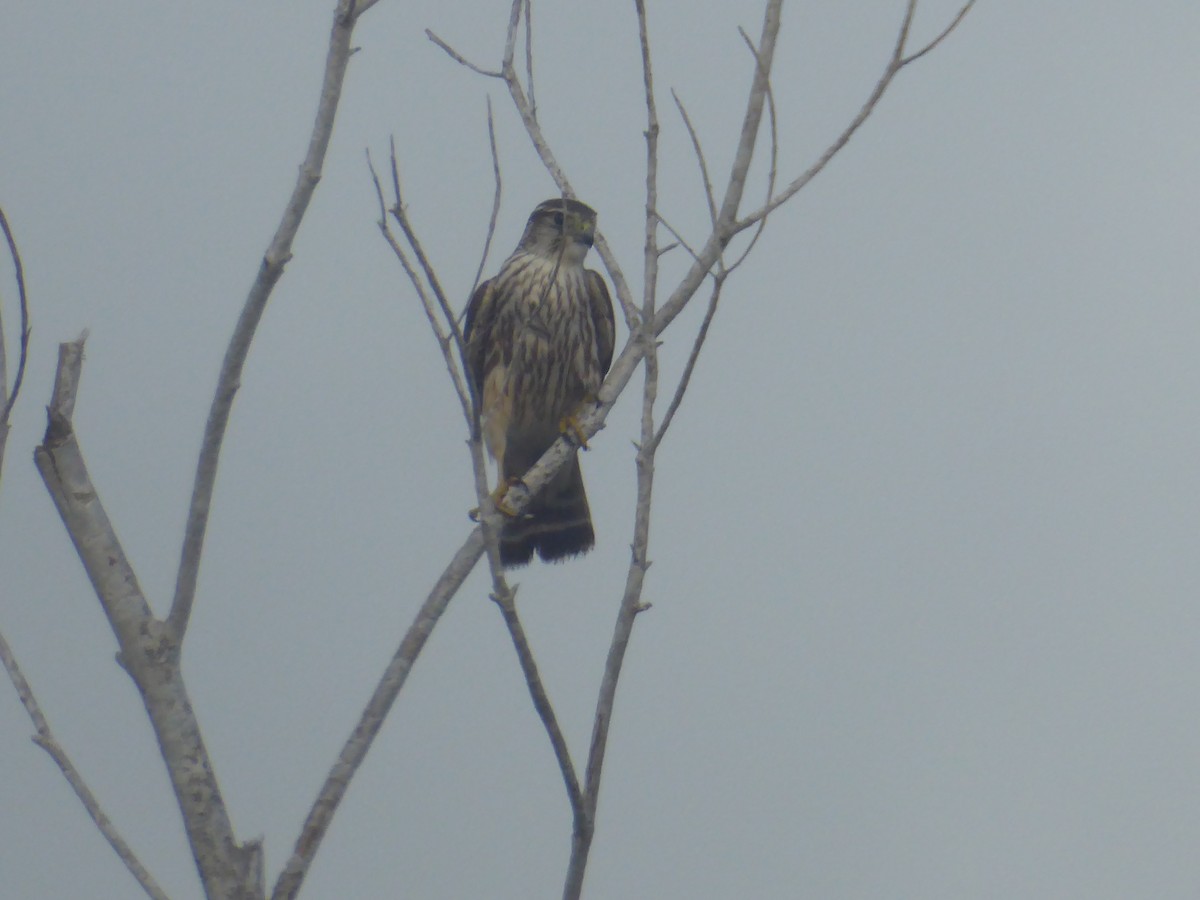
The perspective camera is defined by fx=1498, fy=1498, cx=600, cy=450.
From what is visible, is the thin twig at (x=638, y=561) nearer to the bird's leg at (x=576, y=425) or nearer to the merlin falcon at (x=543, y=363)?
the bird's leg at (x=576, y=425)

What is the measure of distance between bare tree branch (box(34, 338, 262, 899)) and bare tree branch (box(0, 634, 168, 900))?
9 cm

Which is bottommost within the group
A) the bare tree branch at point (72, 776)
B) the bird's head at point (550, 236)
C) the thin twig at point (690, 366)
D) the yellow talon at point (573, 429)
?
the bare tree branch at point (72, 776)

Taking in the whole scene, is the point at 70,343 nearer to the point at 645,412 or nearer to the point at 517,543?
the point at 645,412

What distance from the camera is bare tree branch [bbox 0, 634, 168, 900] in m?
2.29

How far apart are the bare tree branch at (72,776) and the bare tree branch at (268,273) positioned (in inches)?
13.4

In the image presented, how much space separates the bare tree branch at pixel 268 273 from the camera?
232 cm

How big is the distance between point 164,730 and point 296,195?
878 mm

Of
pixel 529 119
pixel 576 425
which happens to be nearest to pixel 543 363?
pixel 576 425

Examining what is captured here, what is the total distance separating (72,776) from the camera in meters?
2.34

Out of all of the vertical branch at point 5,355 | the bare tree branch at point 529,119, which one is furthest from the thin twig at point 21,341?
the bare tree branch at point 529,119

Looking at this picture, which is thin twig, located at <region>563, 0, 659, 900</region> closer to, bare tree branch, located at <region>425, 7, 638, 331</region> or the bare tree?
the bare tree

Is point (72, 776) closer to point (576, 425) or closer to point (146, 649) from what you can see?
point (146, 649)

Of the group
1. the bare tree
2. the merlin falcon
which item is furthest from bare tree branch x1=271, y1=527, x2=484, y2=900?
the merlin falcon

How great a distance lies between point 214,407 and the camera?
236cm
